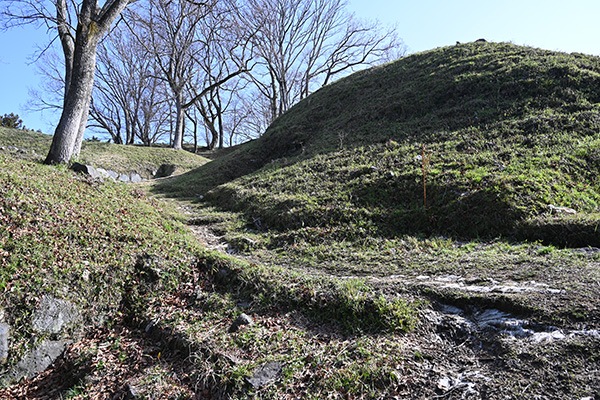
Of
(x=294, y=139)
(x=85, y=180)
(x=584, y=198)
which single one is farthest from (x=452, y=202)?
(x=294, y=139)

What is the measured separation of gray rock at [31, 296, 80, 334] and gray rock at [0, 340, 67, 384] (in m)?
0.12

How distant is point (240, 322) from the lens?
10.9 ft

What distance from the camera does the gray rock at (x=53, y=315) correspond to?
118 inches

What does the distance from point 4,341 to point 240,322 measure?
2.01 m

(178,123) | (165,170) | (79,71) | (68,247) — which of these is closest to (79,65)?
(79,71)

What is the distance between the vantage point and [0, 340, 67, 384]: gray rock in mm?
2716

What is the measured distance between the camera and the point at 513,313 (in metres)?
3.05

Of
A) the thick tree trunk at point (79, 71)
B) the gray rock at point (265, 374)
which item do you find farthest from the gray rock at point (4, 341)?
the thick tree trunk at point (79, 71)

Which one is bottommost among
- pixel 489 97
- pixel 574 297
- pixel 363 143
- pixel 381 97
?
pixel 574 297

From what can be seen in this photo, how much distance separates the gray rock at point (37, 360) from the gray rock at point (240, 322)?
1.58 meters

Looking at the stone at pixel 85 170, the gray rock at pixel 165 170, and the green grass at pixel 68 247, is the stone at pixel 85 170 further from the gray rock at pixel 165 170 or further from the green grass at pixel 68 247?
the gray rock at pixel 165 170

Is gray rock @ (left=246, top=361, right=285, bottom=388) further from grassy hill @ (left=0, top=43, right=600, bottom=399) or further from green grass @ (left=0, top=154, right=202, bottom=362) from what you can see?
green grass @ (left=0, top=154, right=202, bottom=362)

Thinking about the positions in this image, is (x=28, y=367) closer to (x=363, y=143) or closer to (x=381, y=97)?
(x=363, y=143)

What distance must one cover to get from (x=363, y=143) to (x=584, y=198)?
19.0ft
